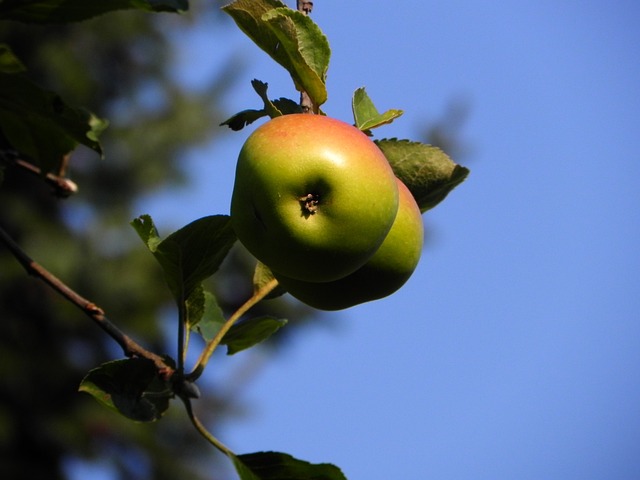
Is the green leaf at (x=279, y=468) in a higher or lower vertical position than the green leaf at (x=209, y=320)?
lower

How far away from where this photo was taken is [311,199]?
820mm

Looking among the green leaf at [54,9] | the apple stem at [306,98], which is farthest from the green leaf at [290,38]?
the green leaf at [54,9]

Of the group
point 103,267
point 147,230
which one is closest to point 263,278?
point 147,230

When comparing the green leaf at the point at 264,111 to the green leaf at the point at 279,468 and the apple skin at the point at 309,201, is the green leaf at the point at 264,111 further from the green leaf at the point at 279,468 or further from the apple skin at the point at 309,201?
the green leaf at the point at 279,468

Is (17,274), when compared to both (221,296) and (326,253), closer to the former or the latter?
(221,296)

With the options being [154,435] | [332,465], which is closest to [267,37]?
[332,465]

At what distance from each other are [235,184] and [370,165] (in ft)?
0.45

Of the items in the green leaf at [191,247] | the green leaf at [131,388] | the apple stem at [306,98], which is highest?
the apple stem at [306,98]

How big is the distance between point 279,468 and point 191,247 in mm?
288

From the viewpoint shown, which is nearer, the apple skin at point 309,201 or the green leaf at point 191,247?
the apple skin at point 309,201

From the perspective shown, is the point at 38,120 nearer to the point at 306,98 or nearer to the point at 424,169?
the point at 306,98

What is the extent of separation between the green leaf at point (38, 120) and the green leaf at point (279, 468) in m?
0.41

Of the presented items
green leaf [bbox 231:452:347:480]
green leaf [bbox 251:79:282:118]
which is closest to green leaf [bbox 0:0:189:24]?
green leaf [bbox 251:79:282:118]

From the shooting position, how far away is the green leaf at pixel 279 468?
0.99 m
